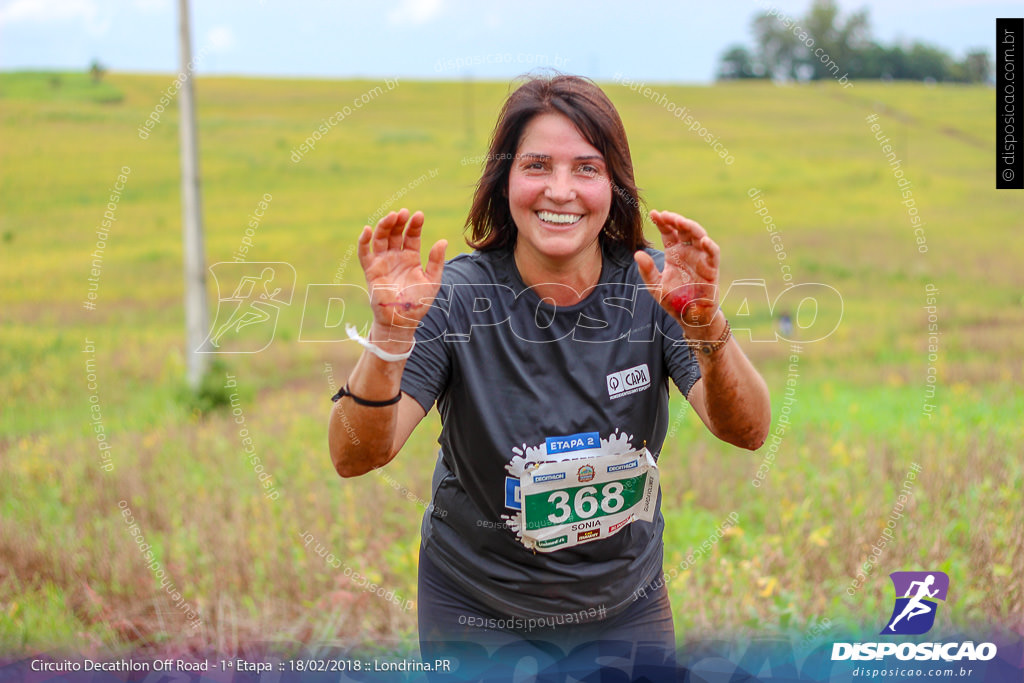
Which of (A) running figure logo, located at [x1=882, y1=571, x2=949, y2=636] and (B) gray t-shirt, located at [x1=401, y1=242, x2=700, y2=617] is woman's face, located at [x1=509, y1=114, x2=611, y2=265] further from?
(A) running figure logo, located at [x1=882, y1=571, x2=949, y2=636]

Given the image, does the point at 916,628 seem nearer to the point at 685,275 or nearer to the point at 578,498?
the point at 578,498

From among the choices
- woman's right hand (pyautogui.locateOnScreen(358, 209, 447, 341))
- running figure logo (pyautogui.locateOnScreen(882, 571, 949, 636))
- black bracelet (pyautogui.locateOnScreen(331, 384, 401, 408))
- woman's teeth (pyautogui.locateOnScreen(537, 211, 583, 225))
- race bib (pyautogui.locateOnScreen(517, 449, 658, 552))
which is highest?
woman's teeth (pyautogui.locateOnScreen(537, 211, 583, 225))

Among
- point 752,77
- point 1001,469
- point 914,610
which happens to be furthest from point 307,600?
point 752,77

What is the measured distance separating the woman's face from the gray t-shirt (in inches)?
5.8

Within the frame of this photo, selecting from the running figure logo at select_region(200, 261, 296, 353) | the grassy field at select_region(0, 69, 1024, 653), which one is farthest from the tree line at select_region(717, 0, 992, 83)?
the running figure logo at select_region(200, 261, 296, 353)

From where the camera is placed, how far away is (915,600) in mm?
3643

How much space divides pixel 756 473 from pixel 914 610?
211 cm

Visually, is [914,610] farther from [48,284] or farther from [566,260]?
[48,284]

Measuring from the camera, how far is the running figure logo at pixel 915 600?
3.52 metres

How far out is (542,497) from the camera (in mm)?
2244

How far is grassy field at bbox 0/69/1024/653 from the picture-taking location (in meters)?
4.20

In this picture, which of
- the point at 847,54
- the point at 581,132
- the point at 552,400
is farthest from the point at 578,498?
the point at 847,54

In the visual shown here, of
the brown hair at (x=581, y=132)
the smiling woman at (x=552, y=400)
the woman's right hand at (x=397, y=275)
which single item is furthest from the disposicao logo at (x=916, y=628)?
the woman's right hand at (x=397, y=275)

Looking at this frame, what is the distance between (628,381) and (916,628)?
210 cm
